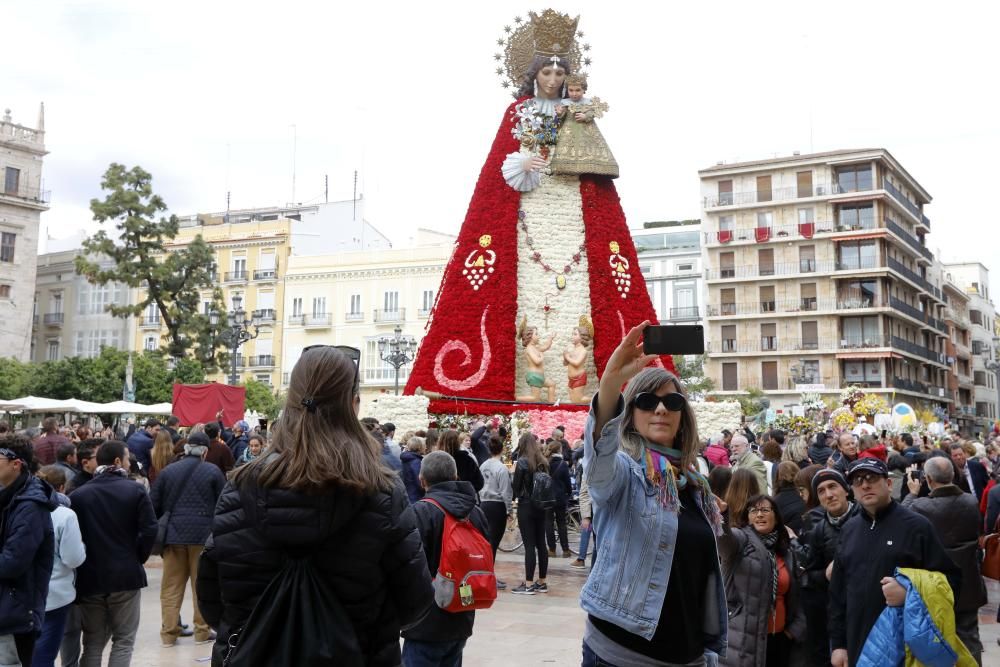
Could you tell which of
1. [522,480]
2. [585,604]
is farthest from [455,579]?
[522,480]

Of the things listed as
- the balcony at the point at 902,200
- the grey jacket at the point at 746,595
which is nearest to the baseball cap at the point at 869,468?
the grey jacket at the point at 746,595

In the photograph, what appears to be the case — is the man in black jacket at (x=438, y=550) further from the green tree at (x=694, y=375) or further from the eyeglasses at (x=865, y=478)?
the green tree at (x=694, y=375)

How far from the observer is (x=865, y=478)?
14.5ft

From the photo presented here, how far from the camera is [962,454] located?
1179 centimetres

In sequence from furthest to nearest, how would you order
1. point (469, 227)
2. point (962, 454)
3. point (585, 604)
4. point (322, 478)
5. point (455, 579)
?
point (469, 227)
point (962, 454)
point (455, 579)
point (585, 604)
point (322, 478)

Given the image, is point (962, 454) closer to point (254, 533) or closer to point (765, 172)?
point (254, 533)

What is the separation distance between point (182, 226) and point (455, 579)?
51826 millimetres

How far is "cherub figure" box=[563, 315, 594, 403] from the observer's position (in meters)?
19.8

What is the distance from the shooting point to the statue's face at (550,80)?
20.9m

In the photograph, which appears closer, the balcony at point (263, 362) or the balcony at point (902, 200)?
the balcony at point (263, 362)

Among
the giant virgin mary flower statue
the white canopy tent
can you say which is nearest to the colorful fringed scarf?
the giant virgin mary flower statue

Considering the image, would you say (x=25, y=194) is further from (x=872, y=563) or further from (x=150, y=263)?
(x=872, y=563)

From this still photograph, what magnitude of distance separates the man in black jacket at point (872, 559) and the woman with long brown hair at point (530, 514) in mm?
5300

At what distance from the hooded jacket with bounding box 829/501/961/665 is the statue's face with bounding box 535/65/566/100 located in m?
17.8
